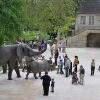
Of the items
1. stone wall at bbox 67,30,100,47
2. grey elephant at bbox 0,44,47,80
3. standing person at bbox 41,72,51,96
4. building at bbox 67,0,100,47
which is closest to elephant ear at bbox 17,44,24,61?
grey elephant at bbox 0,44,47,80

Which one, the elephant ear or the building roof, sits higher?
the building roof

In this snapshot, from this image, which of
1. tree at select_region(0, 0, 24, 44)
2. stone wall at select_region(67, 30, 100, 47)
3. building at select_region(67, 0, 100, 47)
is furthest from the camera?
building at select_region(67, 0, 100, 47)

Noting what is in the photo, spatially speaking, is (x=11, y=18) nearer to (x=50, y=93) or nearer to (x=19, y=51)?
(x=50, y=93)

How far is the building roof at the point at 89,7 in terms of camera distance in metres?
83.3

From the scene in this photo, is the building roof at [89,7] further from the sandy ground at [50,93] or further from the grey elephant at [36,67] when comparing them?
the grey elephant at [36,67]

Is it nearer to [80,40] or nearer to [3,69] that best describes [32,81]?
[3,69]

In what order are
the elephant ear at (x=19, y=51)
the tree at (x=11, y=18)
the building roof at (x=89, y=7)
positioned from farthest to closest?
the building roof at (x=89, y=7)
the elephant ear at (x=19, y=51)
the tree at (x=11, y=18)

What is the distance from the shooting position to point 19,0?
98.8ft

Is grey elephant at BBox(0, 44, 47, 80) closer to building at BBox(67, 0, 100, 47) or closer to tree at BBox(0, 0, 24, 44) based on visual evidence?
tree at BBox(0, 0, 24, 44)

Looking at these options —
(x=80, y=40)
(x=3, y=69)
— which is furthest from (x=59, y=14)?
(x=3, y=69)

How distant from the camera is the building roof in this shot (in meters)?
83.3

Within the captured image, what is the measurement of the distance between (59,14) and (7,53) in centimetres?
3084

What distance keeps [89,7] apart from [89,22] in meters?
2.40

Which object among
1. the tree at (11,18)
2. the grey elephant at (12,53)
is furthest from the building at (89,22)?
the tree at (11,18)
